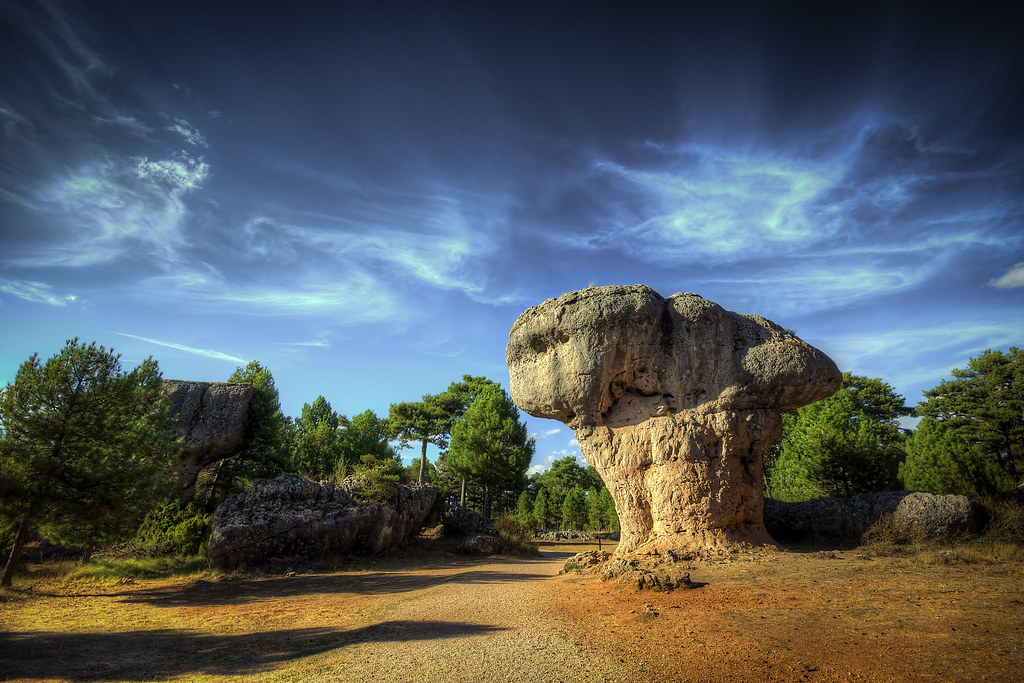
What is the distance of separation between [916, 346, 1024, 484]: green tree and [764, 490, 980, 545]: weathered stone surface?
47.9 ft

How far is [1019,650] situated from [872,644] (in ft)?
4.07

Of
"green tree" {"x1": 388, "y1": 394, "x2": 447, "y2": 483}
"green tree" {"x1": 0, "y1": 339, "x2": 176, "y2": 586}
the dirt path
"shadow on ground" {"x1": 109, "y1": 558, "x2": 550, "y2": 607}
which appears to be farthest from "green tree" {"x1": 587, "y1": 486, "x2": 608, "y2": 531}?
"green tree" {"x1": 0, "y1": 339, "x2": 176, "y2": 586}

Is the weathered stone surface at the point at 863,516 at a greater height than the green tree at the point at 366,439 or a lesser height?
lesser

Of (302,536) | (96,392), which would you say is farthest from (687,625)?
(96,392)

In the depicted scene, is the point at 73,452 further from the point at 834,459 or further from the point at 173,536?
the point at 834,459

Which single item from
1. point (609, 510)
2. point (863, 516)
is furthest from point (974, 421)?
point (609, 510)

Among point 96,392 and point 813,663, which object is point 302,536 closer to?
point 96,392

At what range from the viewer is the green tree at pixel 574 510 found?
1604 inches

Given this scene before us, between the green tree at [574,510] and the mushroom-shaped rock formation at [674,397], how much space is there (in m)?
29.1

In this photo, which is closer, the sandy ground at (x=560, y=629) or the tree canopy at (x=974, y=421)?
the sandy ground at (x=560, y=629)

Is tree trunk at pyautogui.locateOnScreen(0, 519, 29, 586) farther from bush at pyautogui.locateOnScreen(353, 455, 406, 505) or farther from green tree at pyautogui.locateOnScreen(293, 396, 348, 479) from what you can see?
green tree at pyautogui.locateOnScreen(293, 396, 348, 479)

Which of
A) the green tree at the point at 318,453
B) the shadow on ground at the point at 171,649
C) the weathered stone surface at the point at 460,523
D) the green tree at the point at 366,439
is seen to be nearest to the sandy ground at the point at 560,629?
the shadow on ground at the point at 171,649

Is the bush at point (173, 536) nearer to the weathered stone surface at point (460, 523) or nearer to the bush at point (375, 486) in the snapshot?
the bush at point (375, 486)

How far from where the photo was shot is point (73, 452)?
10.1 meters
